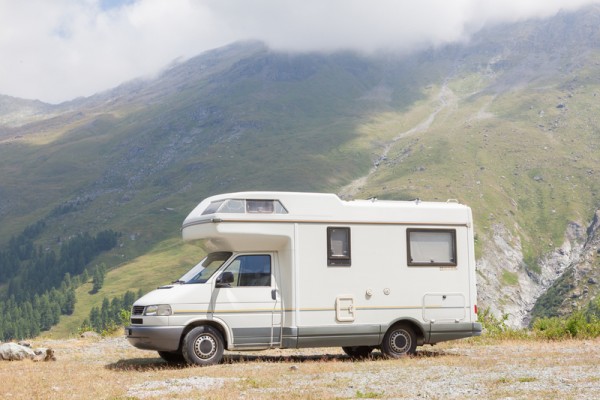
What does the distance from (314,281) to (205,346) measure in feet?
11.0

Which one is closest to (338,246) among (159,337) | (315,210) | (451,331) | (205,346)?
(315,210)

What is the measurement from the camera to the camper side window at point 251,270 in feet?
63.6

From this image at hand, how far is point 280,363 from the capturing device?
62.8ft

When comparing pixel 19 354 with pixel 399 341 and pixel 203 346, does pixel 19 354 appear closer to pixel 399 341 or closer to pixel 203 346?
pixel 203 346

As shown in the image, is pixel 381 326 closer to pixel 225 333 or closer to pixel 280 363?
pixel 280 363

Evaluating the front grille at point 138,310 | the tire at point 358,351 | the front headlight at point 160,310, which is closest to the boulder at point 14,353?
the front grille at point 138,310

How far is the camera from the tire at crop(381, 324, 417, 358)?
20547 millimetres

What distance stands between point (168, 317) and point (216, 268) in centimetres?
185

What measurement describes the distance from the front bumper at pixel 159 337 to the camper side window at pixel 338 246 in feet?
14.7

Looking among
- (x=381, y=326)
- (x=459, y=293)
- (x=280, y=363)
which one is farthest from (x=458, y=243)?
(x=280, y=363)

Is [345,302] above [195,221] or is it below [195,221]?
below

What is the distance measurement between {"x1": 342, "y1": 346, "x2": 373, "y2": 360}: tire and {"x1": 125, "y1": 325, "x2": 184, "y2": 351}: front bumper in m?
5.60

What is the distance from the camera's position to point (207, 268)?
19.5m

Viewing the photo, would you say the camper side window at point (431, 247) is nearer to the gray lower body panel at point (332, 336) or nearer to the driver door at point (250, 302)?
the gray lower body panel at point (332, 336)
